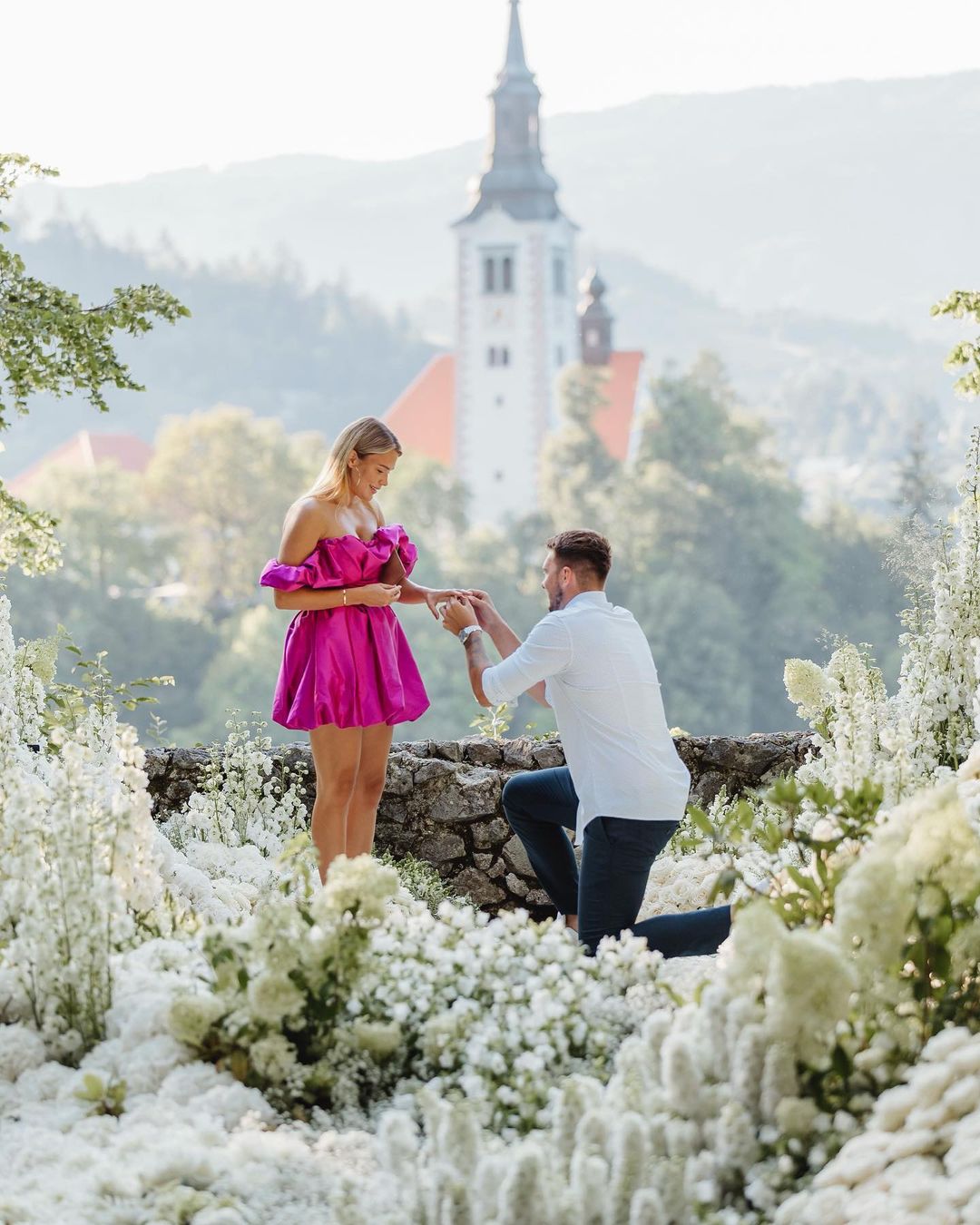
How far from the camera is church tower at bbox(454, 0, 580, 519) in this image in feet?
227

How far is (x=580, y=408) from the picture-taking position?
195 feet

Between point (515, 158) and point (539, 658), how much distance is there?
69.5 meters

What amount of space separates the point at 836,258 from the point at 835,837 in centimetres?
14069

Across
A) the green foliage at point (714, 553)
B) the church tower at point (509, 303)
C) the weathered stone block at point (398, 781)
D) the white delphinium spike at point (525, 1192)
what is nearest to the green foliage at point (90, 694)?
the weathered stone block at point (398, 781)

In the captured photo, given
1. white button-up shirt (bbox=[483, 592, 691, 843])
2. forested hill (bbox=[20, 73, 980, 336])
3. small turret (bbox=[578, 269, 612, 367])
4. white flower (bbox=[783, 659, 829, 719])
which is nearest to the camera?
white button-up shirt (bbox=[483, 592, 691, 843])

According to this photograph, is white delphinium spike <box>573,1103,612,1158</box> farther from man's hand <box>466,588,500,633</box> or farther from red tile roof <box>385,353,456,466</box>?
red tile roof <box>385,353,456,466</box>

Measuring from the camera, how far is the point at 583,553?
11.6ft

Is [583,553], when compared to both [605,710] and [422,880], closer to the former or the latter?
[605,710]

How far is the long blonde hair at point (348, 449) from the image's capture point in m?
4.14

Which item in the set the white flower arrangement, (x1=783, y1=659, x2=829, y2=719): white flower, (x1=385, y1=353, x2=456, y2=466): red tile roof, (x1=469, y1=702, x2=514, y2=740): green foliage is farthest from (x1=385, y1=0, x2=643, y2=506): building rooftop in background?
the white flower arrangement

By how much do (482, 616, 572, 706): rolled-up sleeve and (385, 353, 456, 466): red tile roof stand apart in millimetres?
70079

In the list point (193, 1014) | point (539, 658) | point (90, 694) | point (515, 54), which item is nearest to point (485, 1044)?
point (193, 1014)

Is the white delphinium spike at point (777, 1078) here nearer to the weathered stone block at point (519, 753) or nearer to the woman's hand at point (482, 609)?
the woman's hand at point (482, 609)

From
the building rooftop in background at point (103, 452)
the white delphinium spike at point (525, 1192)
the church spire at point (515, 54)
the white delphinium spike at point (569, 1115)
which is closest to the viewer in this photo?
the white delphinium spike at point (525, 1192)
